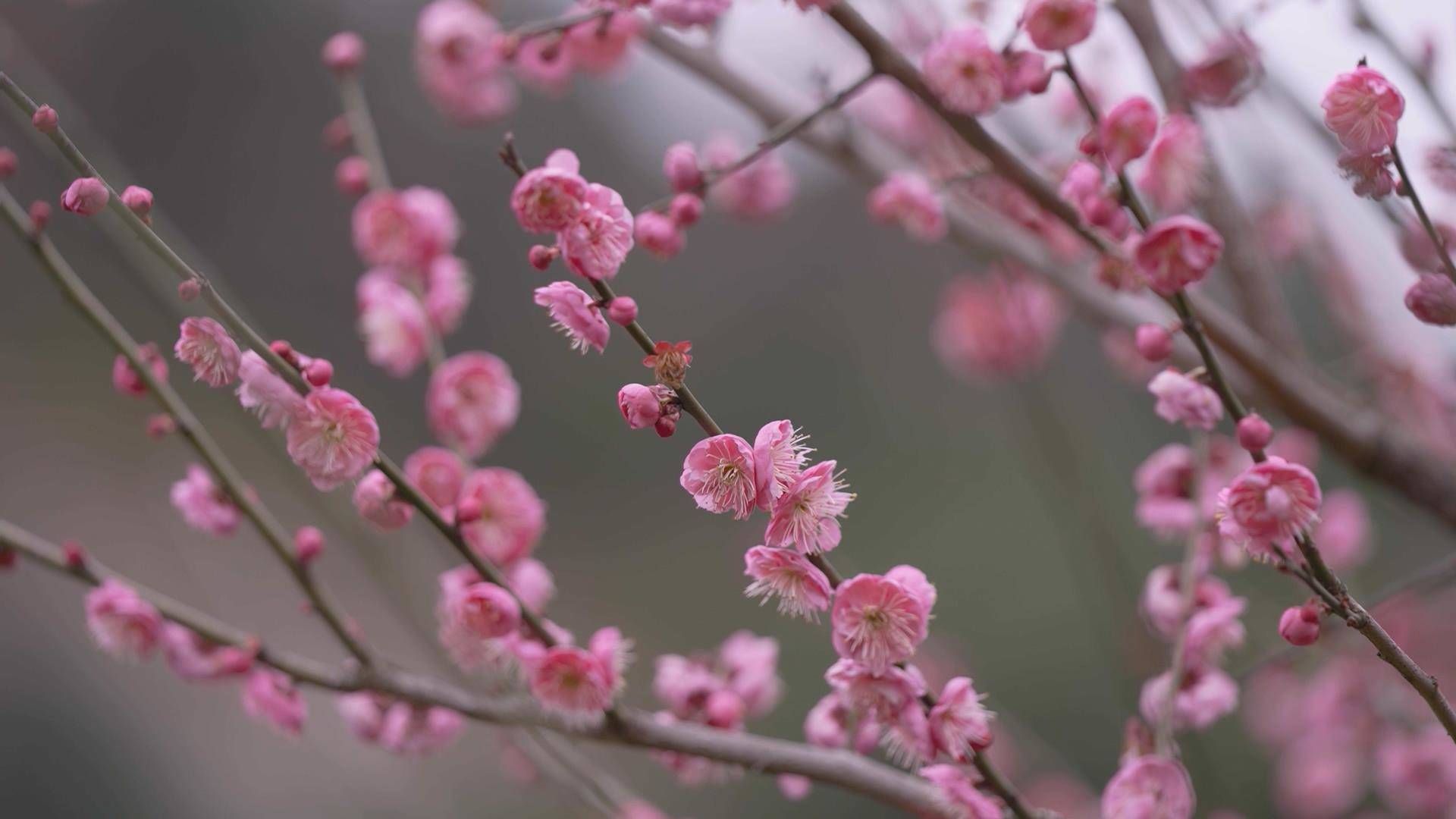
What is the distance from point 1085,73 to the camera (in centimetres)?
103

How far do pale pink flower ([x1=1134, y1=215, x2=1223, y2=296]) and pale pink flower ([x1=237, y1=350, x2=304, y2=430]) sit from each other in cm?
38

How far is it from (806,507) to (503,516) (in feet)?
0.84

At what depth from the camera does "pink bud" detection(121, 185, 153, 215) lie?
1.34 ft

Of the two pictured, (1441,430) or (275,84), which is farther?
(275,84)

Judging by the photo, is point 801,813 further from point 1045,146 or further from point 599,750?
point 1045,146

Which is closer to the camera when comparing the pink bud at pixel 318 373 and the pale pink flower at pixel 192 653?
the pink bud at pixel 318 373

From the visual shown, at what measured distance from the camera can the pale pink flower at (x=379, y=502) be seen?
0.50 metres

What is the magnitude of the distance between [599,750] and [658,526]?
0.49m

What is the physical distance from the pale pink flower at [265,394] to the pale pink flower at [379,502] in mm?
69

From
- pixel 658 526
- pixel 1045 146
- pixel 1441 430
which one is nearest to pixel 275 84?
pixel 658 526

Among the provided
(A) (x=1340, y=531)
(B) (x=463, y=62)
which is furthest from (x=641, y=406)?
(A) (x=1340, y=531)

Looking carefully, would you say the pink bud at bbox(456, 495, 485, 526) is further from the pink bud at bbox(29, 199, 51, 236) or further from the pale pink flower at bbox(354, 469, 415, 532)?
the pink bud at bbox(29, 199, 51, 236)

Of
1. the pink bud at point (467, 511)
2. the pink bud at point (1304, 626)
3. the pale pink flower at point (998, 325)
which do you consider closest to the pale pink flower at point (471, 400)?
the pink bud at point (467, 511)

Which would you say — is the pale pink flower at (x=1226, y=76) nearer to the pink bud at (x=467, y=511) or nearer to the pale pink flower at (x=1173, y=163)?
the pale pink flower at (x=1173, y=163)
